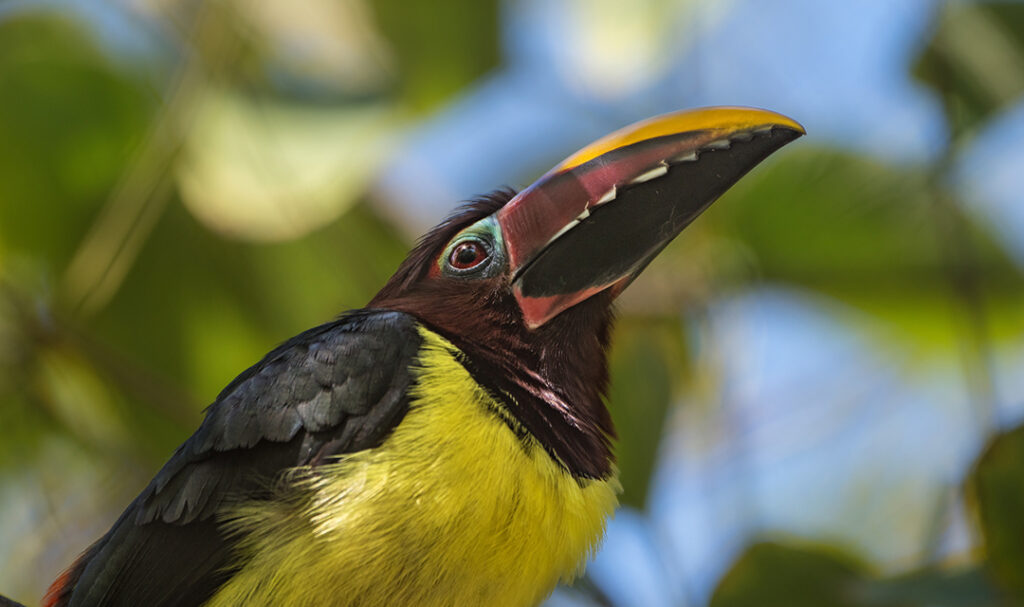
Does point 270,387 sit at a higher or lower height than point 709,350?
higher

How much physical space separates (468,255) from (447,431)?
70 centimetres

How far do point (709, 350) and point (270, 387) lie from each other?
2.40 meters

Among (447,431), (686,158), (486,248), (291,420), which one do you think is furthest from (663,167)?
(291,420)

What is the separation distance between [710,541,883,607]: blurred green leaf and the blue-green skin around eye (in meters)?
1.35

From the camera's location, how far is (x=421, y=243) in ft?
10.6

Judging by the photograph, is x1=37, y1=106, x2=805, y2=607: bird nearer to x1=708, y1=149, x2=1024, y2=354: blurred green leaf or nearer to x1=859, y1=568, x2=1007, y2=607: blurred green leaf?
x1=859, y1=568, x2=1007, y2=607: blurred green leaf

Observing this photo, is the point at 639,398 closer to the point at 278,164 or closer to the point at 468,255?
the point at 468,255

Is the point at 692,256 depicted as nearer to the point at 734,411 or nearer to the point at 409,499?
the point at 734,411

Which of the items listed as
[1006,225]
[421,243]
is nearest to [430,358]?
[421,243]

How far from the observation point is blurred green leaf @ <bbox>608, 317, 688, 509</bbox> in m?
4.06

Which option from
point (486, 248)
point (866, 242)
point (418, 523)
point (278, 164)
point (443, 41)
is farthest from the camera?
point (866, 242)

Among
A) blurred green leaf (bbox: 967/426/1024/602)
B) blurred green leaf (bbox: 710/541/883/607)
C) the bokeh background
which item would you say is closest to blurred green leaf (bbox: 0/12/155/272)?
the bokeh background

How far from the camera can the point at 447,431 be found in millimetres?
2488

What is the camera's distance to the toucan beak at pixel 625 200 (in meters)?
2.91
